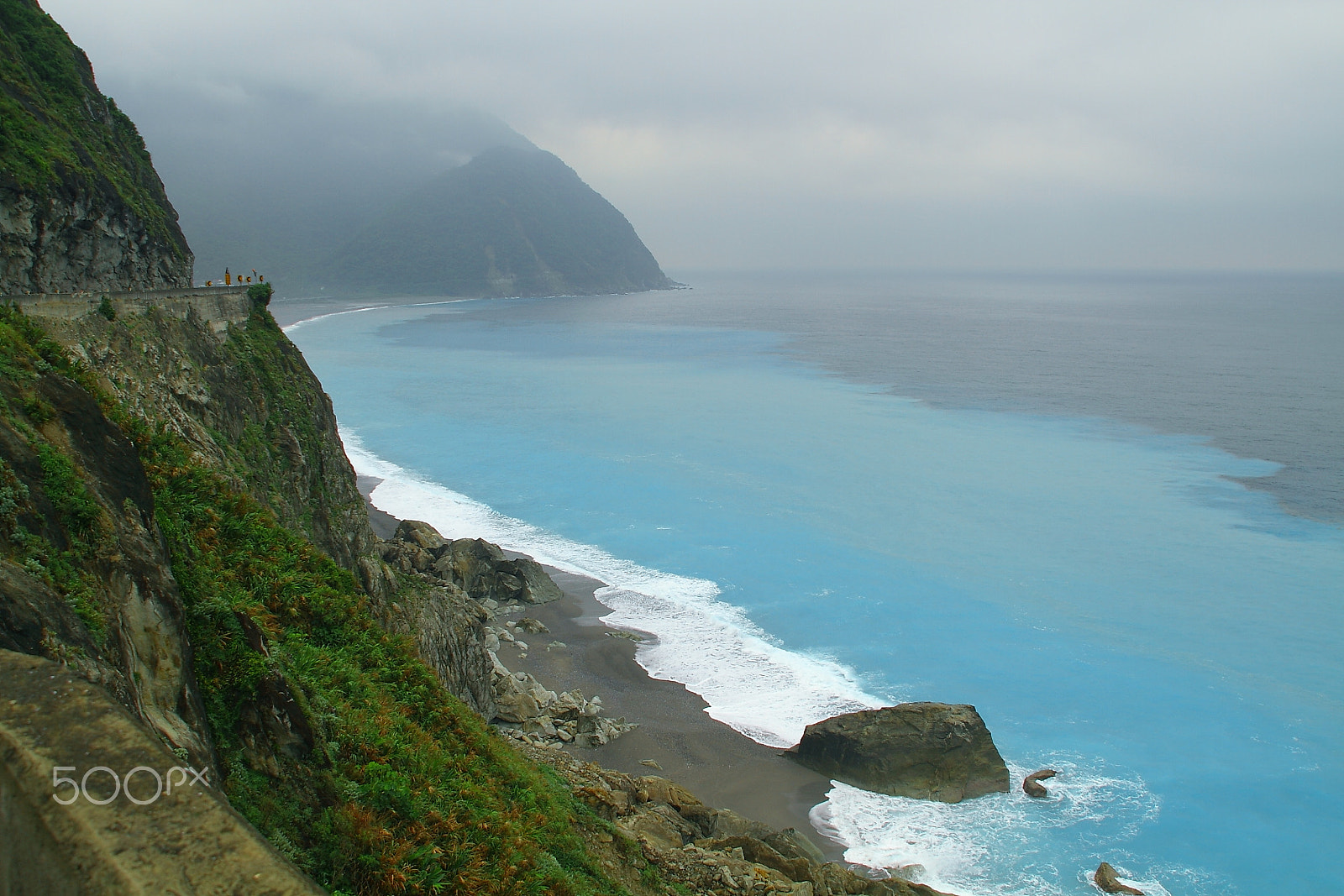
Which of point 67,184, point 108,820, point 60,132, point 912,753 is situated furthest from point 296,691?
point 60,132

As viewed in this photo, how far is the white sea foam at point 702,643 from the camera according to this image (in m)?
21.0

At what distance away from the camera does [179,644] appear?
6891 millimetres

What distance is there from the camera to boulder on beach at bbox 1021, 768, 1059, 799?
1794 centimetres

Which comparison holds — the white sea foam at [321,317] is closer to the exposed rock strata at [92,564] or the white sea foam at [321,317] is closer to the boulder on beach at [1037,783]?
the boulder on beach at [1037,783]

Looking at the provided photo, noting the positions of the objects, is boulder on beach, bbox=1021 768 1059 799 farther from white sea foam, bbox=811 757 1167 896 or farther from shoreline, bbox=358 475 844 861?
shoreline, bbox=358 475 844 861

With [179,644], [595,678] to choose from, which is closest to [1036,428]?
[595,678]

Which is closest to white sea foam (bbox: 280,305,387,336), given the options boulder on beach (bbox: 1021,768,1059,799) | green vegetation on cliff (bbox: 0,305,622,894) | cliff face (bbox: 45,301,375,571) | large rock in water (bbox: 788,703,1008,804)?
cliff face (bbox: 45,301,375,571)

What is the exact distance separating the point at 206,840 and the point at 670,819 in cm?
1094

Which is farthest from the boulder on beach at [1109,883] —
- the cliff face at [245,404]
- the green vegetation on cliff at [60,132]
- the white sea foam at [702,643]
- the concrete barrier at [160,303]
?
the green vegetation on cliff at [60,132]

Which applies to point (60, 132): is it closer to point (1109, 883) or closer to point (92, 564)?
point (92, 564)

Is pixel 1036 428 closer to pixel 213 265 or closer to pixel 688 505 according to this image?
pixel 688 505

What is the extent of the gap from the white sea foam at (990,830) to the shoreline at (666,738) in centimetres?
64

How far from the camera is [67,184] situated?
72.9 feet

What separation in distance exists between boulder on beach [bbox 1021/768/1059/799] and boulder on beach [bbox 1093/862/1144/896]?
88.9 inches
